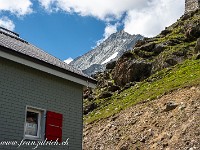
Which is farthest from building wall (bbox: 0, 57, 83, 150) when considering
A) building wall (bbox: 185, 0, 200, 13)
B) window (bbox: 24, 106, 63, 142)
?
building wall (bbox: 185, 0, 200, 13)

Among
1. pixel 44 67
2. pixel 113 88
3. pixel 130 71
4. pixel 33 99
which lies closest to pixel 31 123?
pixel 33 99

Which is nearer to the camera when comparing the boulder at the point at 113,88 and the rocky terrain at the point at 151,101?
the rocky terrain at the point at 151,101

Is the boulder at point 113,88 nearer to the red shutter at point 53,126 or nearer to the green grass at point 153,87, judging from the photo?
the green grass at point 153,87

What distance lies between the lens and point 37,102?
16.1 m

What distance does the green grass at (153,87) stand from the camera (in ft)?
101

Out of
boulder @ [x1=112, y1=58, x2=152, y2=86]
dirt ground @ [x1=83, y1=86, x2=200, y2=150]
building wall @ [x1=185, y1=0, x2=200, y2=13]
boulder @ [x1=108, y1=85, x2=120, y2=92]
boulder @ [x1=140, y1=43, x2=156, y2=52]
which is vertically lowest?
dirt ground @ [x1=83, y1=86, x2=200, y2=150]

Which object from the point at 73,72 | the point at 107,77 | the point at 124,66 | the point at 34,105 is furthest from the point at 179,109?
the point at 107,77

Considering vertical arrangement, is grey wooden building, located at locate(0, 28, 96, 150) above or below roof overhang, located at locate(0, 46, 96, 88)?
below

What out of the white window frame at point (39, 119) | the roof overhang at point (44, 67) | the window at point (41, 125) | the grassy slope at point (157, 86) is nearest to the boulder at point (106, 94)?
the grassy slope at point (157, 86)

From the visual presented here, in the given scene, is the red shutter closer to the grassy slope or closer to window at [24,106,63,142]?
window at [24,106,63,142]

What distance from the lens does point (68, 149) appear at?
56.0ft

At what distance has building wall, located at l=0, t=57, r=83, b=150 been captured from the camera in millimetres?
14852

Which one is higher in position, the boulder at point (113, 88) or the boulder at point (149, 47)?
the boulder at point (149, 47)

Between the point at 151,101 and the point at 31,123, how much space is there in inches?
588
